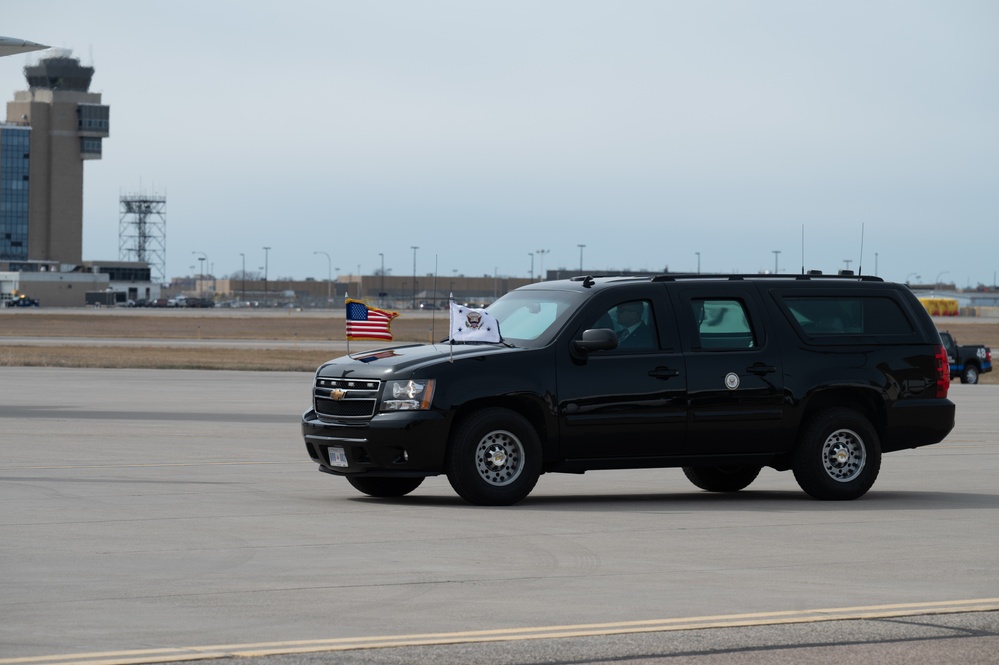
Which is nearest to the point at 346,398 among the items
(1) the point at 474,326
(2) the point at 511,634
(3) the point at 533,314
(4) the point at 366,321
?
(1) the point at 474,326

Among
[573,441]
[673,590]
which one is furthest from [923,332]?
[673,590]

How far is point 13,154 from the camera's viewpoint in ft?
650

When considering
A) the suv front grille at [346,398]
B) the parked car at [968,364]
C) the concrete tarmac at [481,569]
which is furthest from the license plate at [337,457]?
the parked car at [968,364]

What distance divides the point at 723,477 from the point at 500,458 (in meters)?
3.38

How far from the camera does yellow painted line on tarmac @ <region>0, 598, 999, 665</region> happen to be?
22.1ft

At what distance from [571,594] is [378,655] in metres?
2.07

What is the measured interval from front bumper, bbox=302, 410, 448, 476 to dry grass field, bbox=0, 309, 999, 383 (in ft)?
12.0

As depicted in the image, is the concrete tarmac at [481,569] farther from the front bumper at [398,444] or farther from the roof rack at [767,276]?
the roof rack at [767,276]

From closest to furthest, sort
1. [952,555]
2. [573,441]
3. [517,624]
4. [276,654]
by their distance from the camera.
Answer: [276,654] → [517,624] → [952,555] → [573,441]

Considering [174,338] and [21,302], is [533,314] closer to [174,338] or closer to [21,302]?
[174,338]

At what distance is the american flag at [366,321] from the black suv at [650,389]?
1.80 m

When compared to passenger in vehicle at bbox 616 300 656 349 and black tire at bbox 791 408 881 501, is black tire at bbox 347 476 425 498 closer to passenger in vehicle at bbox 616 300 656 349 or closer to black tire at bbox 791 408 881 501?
passenger in vehicle at bbox 616 300 656 349

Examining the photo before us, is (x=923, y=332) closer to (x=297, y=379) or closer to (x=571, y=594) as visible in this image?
(x=571, y=594)

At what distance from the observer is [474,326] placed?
1370cm
